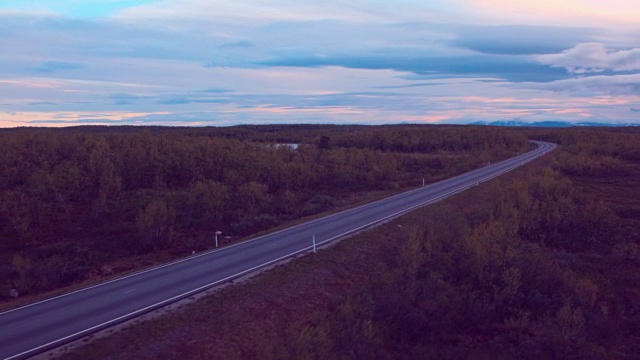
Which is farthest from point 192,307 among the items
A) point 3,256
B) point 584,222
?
point 584,222

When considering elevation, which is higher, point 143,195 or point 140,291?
point 140,291

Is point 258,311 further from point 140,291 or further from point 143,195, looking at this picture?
point 143,195

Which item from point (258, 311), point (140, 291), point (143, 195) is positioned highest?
point (140, 291)

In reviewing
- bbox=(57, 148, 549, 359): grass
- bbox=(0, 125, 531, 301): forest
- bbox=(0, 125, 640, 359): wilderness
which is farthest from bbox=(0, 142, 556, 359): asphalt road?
bbox=(0, 125, 531, 301): forest

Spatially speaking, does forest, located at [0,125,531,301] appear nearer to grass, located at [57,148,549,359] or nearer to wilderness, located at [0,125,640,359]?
wilderness, located at [0,125,640,359]

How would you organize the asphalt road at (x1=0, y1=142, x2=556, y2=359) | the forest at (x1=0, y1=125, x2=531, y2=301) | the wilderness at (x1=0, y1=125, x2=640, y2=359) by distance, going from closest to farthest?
the asphalt road at (x1=0, y1=142, x2=556, y2=359) → the wilderness at (x1=0, y1=125, x2=640, y2=359) → the forest at (x1=0, y1=125, x2=531, y2=301)

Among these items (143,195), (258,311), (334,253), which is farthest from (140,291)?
(143,195)
